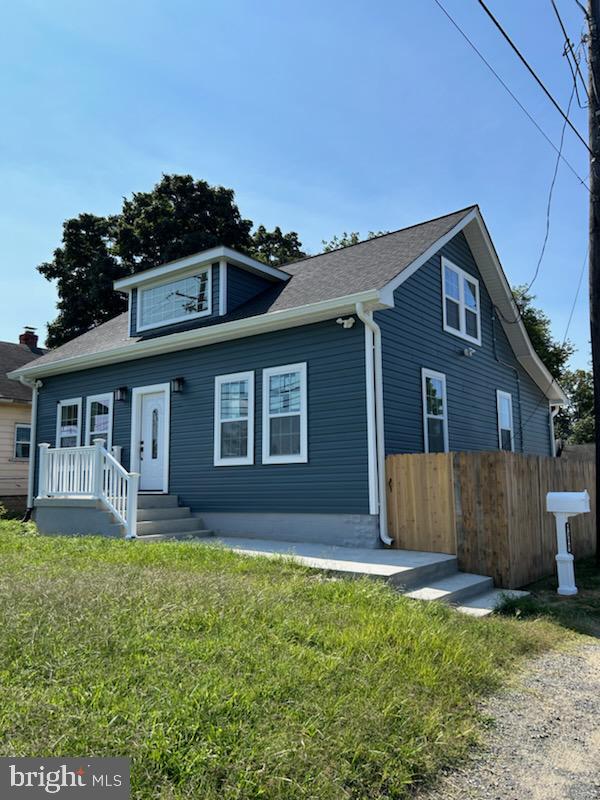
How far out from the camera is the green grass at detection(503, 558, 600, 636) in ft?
18.7

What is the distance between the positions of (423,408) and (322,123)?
19.4 ft

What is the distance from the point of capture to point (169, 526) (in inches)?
382

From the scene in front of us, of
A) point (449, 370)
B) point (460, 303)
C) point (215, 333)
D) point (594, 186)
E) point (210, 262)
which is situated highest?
point (594, 186)

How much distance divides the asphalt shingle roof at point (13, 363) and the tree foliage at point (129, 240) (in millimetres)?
3720

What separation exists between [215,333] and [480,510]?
17.5 ft

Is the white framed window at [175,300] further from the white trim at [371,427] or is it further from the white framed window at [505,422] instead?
the white framed window at [505,422]

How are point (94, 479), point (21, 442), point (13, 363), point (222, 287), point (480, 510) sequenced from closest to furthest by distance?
point (480, 510), point (94, 479), point (222, 287), point (21, 442), point (13, 363)

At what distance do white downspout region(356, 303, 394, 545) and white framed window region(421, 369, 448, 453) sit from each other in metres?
1.69

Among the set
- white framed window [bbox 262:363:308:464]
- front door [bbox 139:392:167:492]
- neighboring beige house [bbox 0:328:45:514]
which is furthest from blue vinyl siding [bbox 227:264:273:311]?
neighboring beige house [bbox 0:328:45:514]

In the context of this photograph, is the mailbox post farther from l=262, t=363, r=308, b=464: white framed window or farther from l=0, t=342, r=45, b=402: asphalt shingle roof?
l=0, t=342, r=45, b=402: asphalt shingle roof

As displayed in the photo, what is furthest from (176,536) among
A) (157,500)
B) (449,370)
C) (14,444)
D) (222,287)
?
(14,444)

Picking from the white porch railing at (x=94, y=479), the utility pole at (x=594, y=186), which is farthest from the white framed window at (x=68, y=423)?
the utility pole at (x=594, y=186)

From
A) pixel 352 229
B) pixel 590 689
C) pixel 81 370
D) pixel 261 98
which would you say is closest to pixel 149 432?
pixel 81 370

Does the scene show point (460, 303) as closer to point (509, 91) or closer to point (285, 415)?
point (509, 91)
